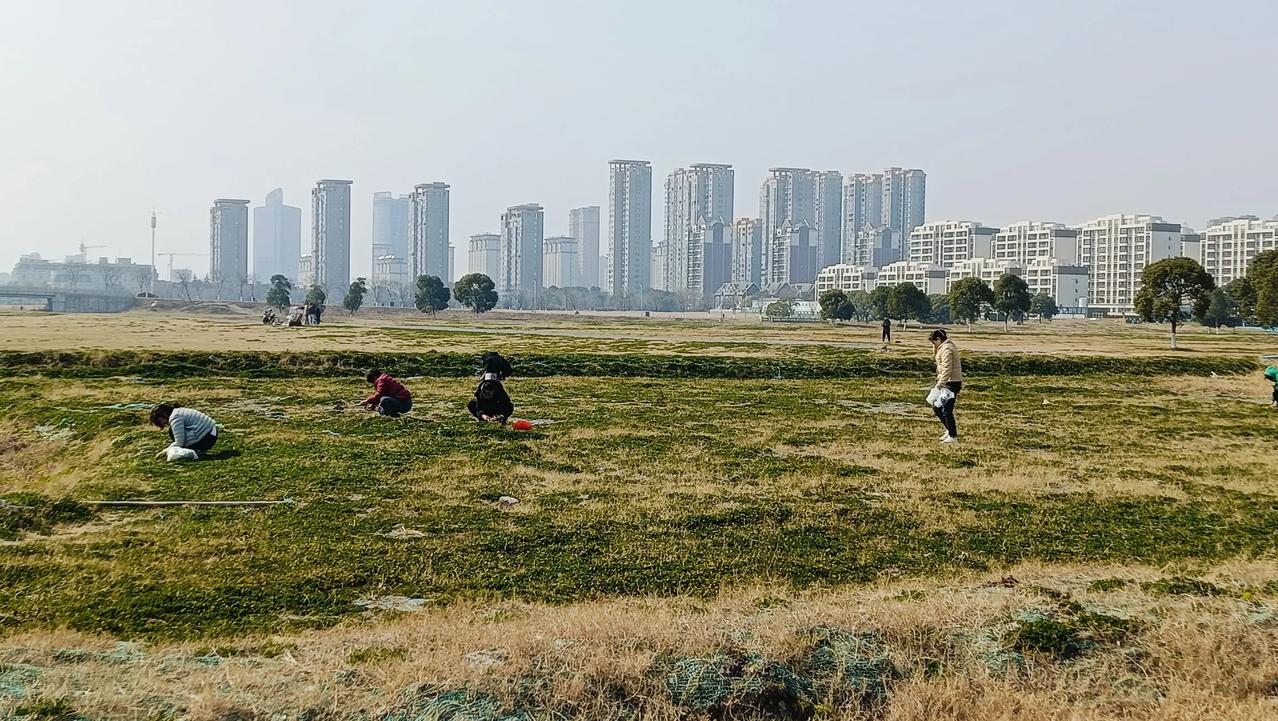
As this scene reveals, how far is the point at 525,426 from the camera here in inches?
663

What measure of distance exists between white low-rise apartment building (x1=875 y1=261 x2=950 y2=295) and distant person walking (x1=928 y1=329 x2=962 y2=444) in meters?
161

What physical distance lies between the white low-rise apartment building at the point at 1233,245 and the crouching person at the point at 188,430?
201m

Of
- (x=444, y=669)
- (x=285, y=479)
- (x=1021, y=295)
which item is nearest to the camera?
(x=444, y=669)

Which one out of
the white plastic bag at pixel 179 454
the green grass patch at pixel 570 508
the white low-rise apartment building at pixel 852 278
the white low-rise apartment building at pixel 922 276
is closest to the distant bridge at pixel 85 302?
the white low-rise apartment building at pixel 852 278

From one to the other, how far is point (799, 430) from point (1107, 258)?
204 m

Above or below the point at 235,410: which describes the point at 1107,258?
above

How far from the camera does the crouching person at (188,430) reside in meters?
13.7

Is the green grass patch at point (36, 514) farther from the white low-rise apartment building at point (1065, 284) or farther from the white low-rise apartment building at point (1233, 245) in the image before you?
the white low-rise apartment building at point (1233, 245)

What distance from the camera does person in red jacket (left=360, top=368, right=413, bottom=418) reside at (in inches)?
695

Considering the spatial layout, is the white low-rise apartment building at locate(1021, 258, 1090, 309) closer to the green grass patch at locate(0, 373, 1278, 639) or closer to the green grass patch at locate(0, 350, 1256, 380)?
the green grass patch at locate(0, 350, 1256, 380)

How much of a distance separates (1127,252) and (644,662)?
211632 mm

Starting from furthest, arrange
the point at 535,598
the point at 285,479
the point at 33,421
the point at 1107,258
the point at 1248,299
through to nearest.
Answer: the point at 1107,258, the point at 1248,299, the point at 33,421, the point at 285,479, the point at 535,598

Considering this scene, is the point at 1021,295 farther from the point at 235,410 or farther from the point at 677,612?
the point at 677,612

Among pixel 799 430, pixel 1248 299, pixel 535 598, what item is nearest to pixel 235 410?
pixel 799 430
